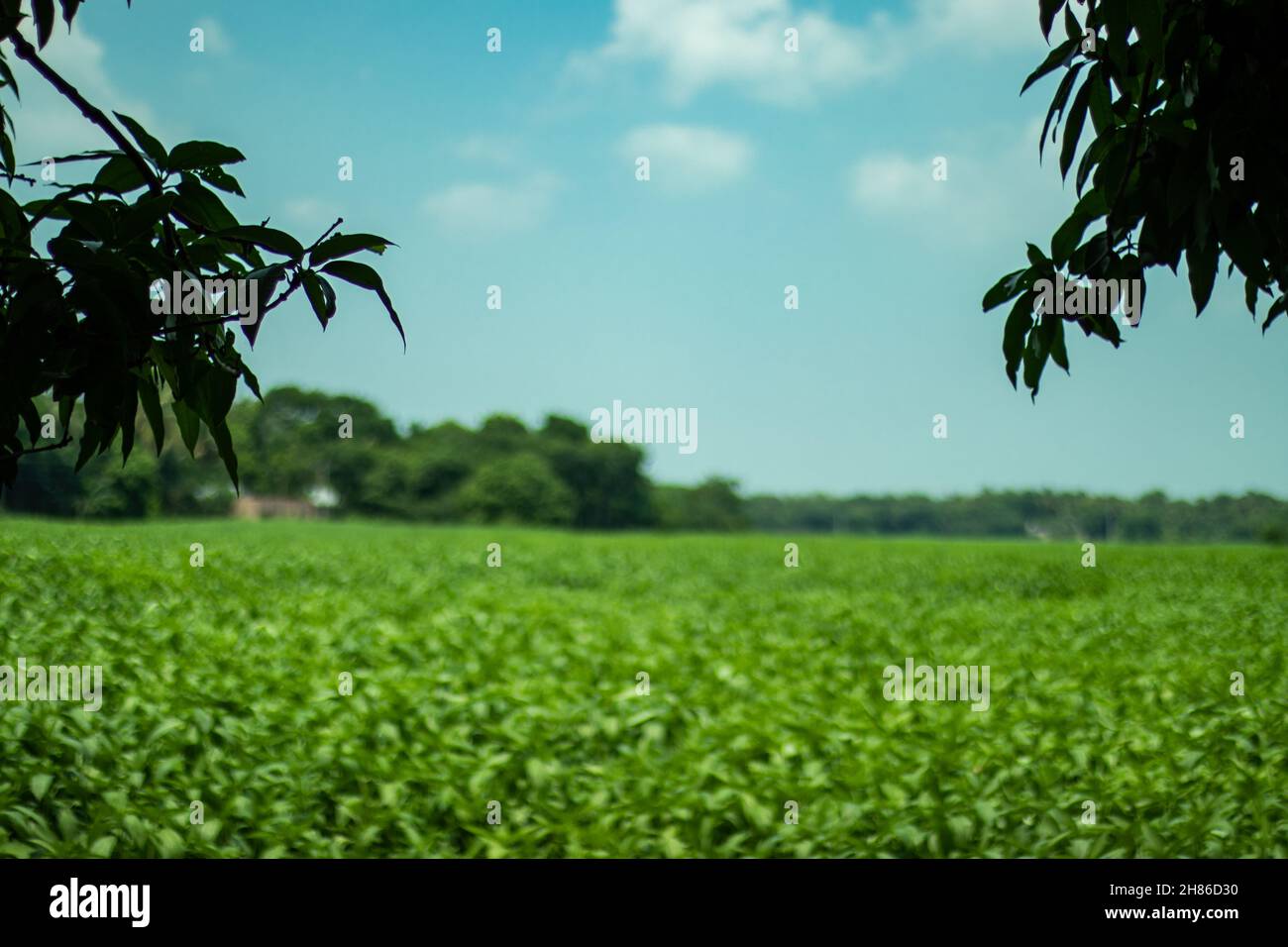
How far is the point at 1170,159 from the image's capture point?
5.03ft

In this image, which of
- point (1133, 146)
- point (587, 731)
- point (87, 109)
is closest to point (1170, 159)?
point (1133, 146)

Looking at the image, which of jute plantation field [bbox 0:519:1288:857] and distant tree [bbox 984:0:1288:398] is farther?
jute plantation field [bbox 0:519:1288:857]

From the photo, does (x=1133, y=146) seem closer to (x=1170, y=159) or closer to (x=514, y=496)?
(x=1170, y=159)

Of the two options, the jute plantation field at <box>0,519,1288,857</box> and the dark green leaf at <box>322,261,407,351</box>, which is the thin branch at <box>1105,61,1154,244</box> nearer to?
the dark green leaf at <box>322,261,407,351</box>

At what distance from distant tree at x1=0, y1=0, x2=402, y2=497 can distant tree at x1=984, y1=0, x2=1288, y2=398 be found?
101 cm

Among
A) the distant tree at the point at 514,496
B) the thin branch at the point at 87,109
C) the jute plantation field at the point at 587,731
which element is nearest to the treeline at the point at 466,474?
the distant tree at the point at 514,496

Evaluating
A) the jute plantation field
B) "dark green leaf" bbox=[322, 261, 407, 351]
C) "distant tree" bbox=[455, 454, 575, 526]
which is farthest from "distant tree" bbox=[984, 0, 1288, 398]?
"distant tree" bbox=[455, 454, 575, 526]

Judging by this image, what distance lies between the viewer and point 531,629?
638 centimetres

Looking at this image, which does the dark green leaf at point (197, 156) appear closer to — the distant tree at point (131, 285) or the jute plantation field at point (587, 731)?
the distant tree at point (131, 285)

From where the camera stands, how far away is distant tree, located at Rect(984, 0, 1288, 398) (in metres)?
1.47
